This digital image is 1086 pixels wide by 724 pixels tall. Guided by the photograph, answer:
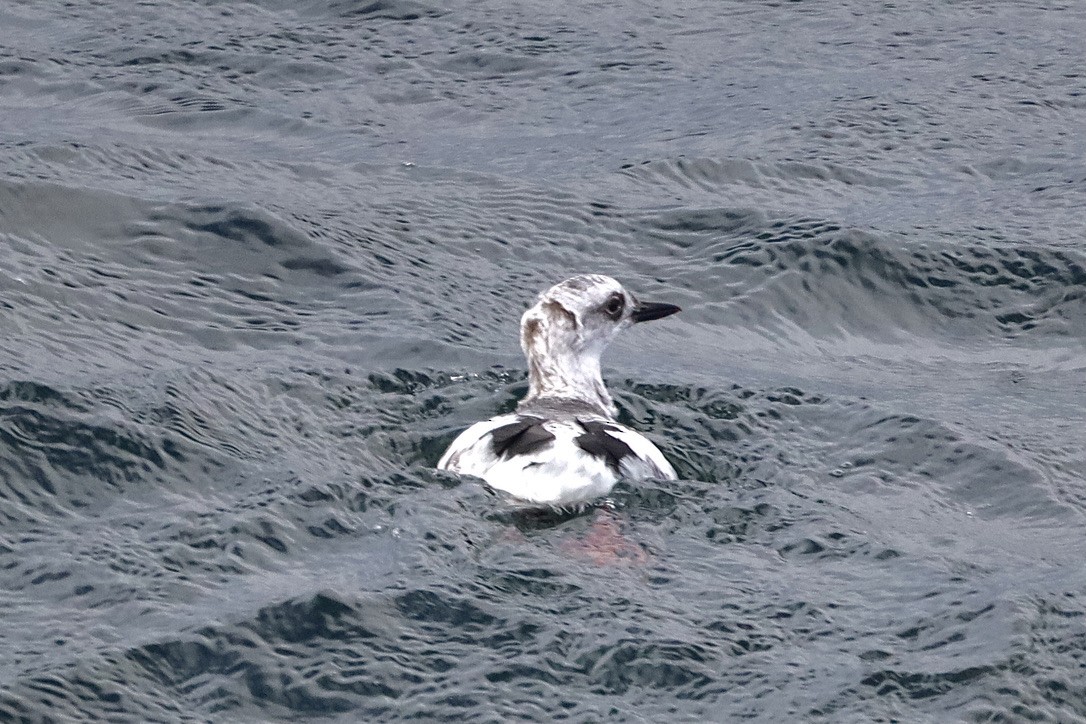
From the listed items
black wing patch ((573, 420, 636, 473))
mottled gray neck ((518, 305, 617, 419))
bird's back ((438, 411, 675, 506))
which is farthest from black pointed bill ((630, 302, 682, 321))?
black wing patch ((573, 420, 636, 473))

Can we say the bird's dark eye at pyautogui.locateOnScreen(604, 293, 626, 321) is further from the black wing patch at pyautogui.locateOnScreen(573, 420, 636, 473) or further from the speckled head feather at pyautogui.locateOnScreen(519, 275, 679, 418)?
the black wing patch at pyautogui.locateOnScreen(573, 420, 636, 473)

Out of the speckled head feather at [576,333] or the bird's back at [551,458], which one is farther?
the speckled head feather at [576,333]

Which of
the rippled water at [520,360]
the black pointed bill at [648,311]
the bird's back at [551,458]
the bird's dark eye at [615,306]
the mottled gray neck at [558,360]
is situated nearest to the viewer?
the rippled water at [520,360]

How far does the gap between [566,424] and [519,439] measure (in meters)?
0.47

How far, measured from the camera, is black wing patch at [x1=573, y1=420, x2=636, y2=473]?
30.3ft

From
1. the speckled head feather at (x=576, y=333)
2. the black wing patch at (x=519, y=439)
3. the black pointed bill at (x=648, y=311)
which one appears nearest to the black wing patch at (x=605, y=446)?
the black wing patch at (x=519, y=439)

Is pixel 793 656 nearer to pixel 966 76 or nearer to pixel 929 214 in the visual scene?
pixel 929 214

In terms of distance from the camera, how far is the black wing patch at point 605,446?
925cm

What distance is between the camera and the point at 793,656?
7887 mm

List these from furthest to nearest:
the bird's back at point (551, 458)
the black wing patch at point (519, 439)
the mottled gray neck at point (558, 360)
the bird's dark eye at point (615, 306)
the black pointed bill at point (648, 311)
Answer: the black pointed bill at point (648, 311)
the bird's dark eye at point (615, 306)
the mottled gray neck at point (558, 360)
the black wing patch at point (519, 439)
the bird's back at point (551, 458)

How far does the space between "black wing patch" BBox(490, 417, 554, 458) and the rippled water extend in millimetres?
246

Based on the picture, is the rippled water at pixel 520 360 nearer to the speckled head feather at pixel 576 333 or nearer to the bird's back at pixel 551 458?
the bird's back at pixel 551 458

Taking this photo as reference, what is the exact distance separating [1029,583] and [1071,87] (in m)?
7.49

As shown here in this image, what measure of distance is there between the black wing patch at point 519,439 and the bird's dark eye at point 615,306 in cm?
175
